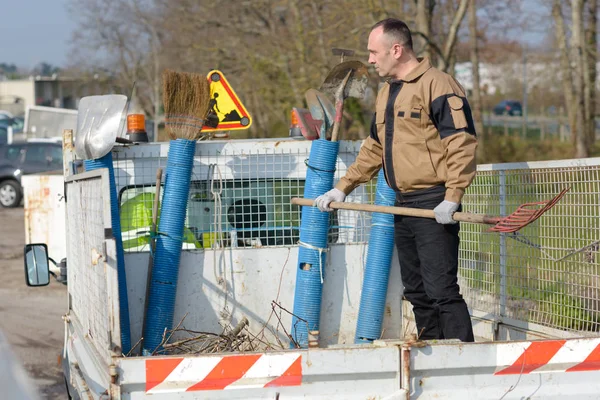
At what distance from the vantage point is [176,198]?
495 cm

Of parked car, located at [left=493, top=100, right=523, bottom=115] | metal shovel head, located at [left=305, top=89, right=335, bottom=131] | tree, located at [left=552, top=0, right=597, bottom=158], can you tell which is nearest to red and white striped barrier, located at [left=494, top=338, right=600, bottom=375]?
metal shovel head, located at [left=305, top=89, right=335, bottom=131]

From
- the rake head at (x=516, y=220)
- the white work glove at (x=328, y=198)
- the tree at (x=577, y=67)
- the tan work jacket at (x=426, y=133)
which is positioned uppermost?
the tree at (x=577, y=67)

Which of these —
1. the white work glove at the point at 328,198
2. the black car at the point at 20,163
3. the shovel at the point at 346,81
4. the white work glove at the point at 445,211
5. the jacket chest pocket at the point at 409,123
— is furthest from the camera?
the black car at the point at 20,163

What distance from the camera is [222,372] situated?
336 cm

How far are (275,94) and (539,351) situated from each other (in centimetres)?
2206

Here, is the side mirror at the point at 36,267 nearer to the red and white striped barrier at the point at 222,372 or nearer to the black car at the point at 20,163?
the red and white striped barrier at the point at 222,372

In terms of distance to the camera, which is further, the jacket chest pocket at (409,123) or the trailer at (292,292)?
the jacket chest pocket at (409,123)

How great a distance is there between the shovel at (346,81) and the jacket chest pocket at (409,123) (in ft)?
3.07

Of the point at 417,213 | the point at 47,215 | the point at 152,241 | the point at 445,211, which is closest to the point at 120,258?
the point at 152,241

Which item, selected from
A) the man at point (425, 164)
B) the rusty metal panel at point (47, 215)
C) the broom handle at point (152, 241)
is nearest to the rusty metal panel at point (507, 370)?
the man at point (425, 164)

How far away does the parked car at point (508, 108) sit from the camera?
145 feet

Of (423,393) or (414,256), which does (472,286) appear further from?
(423,393)

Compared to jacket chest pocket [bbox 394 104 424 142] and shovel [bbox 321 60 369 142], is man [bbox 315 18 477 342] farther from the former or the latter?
shovel [bbox 321 60 369 142]

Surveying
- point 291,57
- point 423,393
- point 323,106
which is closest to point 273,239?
point 323,106
